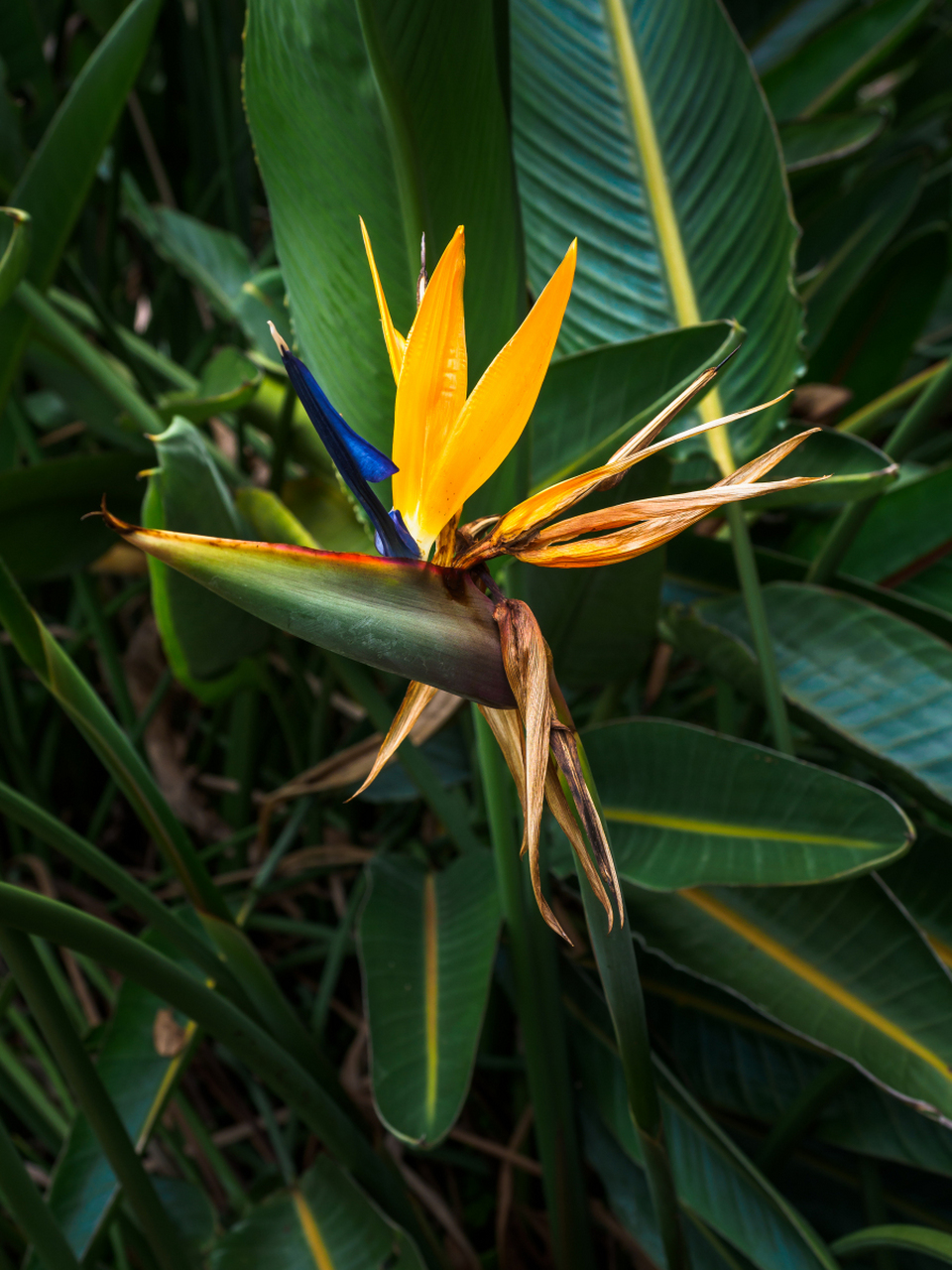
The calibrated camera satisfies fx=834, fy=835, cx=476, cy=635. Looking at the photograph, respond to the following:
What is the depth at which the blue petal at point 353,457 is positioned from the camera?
0.20m

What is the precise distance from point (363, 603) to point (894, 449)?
43 centimetres

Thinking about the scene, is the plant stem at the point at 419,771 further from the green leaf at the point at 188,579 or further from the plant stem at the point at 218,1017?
the plant stem at the point at 218,1017

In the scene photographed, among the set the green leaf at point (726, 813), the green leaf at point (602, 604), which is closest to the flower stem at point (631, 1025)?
the green leaf at point (726, 813)

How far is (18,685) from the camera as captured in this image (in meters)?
0.84

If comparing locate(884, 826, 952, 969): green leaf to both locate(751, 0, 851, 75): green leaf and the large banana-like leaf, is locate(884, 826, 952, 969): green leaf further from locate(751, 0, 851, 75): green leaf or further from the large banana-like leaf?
locate(751, 0, 851, 75): green leaf

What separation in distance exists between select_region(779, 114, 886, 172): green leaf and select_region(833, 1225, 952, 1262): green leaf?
68cm

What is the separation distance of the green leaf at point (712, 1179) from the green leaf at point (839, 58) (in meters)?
0.78

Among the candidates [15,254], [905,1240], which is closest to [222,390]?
[15,254]

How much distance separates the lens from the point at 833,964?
42 centimetres

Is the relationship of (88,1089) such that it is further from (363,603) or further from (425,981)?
(363,603)

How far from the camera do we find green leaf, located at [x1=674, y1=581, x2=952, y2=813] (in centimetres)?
45

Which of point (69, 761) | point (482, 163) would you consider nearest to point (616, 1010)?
point (482, 163)

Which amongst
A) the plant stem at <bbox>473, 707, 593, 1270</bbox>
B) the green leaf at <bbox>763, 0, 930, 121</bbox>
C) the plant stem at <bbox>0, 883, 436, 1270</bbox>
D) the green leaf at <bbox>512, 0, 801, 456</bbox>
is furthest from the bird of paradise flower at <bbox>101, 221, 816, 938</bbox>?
the green leaf at <bbox>763, 0, 930, 121</bbox>

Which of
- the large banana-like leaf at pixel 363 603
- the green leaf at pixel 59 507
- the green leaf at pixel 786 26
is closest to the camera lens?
the large banana-like leaf at pixel 363 603
